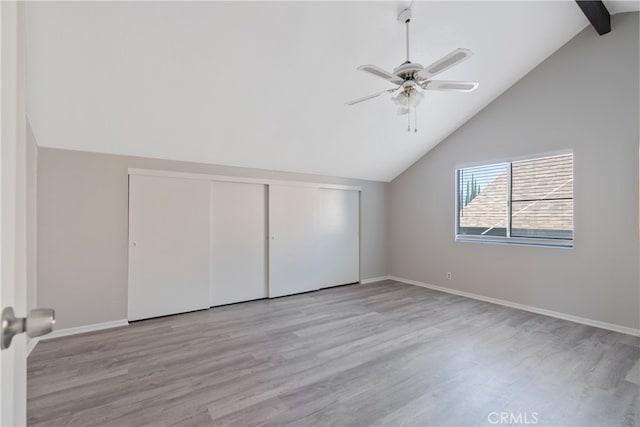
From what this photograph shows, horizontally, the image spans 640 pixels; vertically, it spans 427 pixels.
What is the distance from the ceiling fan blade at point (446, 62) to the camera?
218 cm

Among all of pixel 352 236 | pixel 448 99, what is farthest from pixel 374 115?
pixel 352 236

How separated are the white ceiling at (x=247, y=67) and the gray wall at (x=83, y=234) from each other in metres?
0.22

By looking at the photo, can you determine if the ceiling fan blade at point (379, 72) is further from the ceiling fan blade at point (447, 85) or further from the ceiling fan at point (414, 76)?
the ceiling fan blade at point (447, 85)

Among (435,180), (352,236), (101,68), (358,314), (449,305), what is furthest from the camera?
(352,236)

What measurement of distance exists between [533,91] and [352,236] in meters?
3.59

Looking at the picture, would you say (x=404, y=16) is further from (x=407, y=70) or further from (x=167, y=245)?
(x=167, y=245)

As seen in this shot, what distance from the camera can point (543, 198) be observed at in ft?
13.8

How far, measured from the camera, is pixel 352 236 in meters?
5.88

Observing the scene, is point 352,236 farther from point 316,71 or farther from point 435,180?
point 316,71

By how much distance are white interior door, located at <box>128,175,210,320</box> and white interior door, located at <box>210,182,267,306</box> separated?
167 millimetres

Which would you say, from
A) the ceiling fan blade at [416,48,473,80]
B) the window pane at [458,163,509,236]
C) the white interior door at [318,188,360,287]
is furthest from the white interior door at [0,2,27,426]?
the window pane at [458,163,509,236]

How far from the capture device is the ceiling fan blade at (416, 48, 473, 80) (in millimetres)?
2183

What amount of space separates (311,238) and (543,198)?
3.50 meters

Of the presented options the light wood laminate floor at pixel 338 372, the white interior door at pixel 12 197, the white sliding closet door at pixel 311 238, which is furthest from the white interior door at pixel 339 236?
the white interior door at pixel 12 197
